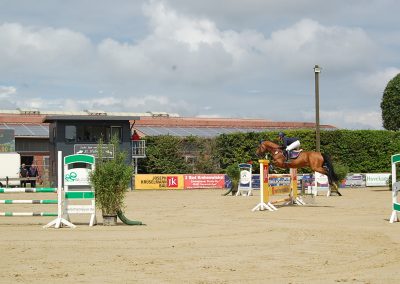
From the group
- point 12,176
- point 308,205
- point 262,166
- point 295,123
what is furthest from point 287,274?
point 295,123

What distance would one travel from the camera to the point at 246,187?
105ft

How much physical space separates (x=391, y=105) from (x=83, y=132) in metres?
29.9

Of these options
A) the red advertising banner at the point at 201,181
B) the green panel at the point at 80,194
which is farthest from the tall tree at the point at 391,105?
the green panel at the point at 80,194

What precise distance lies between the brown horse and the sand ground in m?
6.32

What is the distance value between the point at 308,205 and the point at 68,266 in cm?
1524

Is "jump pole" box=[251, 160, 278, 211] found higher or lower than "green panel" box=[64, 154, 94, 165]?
lower

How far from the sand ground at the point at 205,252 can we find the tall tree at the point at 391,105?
47584 mm

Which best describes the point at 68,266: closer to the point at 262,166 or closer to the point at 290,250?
the point at 290,250

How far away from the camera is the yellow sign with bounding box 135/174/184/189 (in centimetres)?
4457

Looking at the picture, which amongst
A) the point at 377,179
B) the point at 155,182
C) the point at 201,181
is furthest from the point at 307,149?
the point at 155,182

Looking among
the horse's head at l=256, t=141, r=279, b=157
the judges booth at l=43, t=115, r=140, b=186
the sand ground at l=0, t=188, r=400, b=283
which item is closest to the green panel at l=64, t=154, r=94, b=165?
the sand ground at l=0, t=188, r=400, b=283

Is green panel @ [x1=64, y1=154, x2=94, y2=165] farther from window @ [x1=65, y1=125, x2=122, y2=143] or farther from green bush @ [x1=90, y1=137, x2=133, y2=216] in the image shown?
window @ [x1=65, y1=125, x2=122, y2=143]

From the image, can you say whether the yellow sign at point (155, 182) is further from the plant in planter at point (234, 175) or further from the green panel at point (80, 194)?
the green panel at point (80, 194)

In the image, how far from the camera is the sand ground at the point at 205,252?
8094mm
